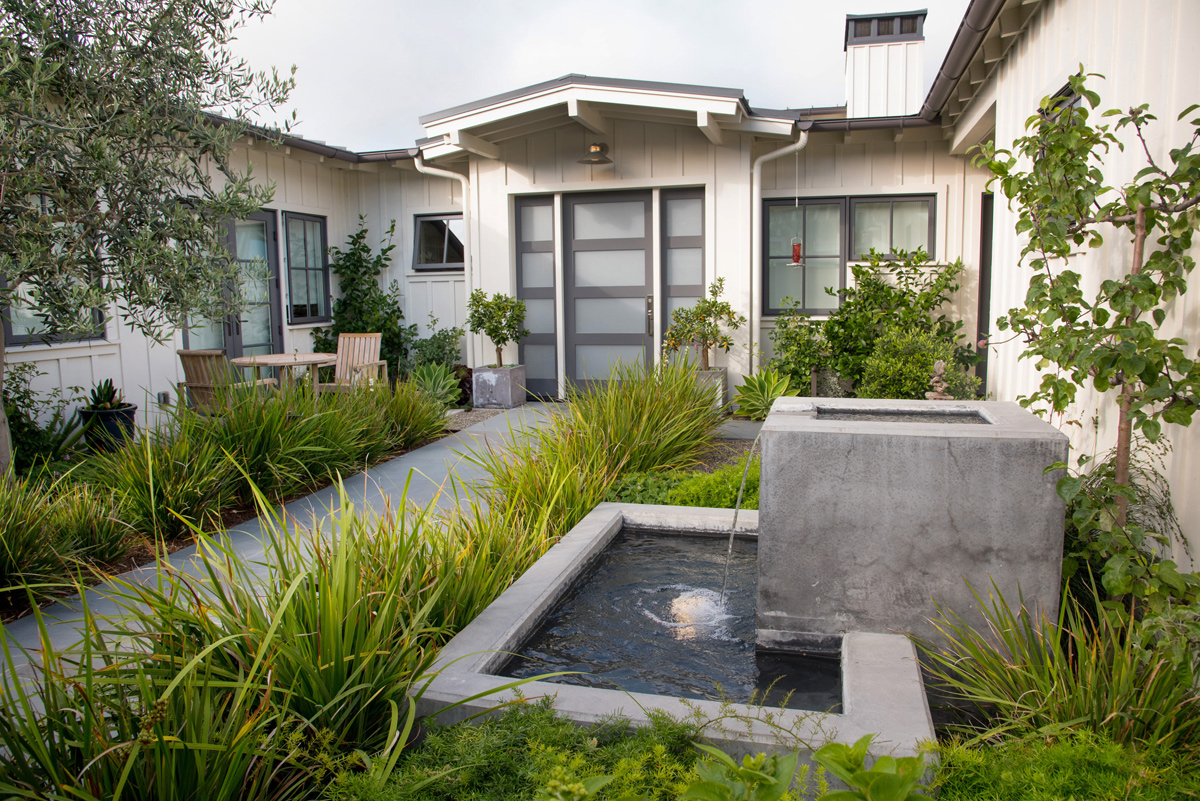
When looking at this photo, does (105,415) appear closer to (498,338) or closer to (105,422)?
(105,422)

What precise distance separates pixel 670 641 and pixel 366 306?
8446 mm

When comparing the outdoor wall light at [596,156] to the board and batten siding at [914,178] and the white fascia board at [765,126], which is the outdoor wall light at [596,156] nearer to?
→ the white fascia board at [765,126]

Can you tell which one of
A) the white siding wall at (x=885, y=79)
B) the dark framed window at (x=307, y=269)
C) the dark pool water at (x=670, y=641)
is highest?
the white siding wall at (x=885, y=79)

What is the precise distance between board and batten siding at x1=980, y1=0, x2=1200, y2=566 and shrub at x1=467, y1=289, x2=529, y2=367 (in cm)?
502

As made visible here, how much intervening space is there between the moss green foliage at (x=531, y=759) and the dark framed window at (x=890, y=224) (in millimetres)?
7866

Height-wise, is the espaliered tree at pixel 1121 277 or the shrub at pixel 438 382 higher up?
the espaliered tree at pixel 1121 277

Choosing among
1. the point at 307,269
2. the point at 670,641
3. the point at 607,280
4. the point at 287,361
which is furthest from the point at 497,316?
the point at 670,641

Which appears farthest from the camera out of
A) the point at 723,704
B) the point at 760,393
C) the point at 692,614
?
the point at 760,393

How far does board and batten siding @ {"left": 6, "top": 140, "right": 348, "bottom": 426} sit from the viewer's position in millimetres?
6987

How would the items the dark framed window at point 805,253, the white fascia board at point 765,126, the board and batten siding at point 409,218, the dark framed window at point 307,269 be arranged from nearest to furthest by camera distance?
the white fascia board at point 765,126 → the dark framed window at point 805,253 → the dark framed window at point 307,269 → the board and batten siding at point 409,218

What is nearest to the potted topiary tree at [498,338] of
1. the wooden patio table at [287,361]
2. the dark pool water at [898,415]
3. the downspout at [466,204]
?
the downspout at [466,204]

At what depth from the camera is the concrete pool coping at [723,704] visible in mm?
2141

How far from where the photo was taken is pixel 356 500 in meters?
5.25

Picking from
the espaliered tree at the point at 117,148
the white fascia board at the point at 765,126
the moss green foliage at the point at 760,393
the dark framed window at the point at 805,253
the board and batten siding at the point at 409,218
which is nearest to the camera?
the espaliered tree at the point at 117,148
